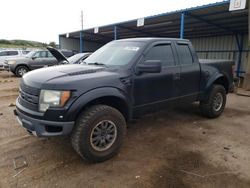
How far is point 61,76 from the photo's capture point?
10.2 ft

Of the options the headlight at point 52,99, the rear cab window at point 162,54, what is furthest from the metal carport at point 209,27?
the headlight at point 52,99

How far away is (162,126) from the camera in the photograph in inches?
194

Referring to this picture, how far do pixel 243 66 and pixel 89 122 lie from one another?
15515mm

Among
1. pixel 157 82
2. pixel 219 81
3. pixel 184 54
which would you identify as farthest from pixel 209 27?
pixel 157 82

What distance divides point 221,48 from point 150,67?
15335mm

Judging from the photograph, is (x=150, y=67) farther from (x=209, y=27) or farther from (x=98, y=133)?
(x=209, y=27)

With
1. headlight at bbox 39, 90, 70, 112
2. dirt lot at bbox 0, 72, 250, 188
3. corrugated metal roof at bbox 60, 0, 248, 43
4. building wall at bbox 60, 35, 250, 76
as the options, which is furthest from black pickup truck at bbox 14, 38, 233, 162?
building wall at bbox 60, 35, 250, 76

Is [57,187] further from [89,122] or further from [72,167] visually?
[89,122]

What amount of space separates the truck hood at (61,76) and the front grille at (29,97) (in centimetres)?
7

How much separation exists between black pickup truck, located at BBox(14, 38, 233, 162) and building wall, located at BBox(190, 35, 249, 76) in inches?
496

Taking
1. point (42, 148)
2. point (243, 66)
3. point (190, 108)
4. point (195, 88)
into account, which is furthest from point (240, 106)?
point (243, 66)

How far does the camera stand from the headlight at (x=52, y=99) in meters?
2.85

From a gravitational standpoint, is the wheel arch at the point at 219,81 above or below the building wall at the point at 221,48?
below

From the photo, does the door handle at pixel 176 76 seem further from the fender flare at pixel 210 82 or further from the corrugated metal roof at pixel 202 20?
the corrugated metal roof at pixel 202 20
